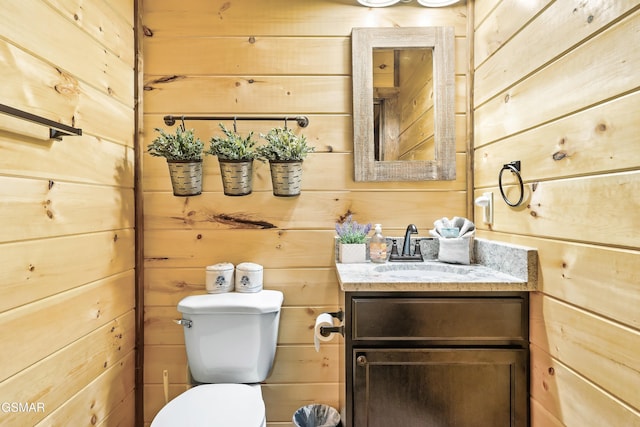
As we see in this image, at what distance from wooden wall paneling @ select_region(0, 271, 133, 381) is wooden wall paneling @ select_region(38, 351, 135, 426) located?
0.67ft

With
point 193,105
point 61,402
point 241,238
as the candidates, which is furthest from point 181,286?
point 193,105

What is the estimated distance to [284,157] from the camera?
1.51m

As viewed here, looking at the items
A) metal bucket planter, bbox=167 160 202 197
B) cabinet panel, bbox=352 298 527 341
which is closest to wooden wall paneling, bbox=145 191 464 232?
metal bucket planter, bbox=167 160 202 197

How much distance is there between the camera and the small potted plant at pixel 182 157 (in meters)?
1.48

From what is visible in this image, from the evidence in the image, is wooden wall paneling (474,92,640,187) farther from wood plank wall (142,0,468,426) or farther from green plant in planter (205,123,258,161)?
green plant in planter (205,123,258,161)

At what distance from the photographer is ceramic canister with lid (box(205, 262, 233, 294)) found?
155cm

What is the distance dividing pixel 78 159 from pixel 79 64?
33 cm

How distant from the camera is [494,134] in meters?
1.45

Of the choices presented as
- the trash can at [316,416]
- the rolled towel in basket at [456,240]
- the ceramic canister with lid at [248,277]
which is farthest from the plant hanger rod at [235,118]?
the trash can at [316,416]

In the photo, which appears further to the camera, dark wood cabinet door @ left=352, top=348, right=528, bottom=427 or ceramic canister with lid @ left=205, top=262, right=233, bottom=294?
ceramic canister with lid @ left=205, top=262, right=233, bottom=294

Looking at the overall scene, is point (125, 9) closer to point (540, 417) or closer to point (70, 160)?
point (70, 160)

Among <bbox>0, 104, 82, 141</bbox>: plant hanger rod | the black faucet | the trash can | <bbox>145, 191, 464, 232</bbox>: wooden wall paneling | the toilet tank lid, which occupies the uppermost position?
<bbox>0, 104, 82, 141</bbox>: plant hanger rod

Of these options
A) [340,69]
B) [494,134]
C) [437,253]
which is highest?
[340,69]

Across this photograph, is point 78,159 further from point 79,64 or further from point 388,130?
point 388,130
